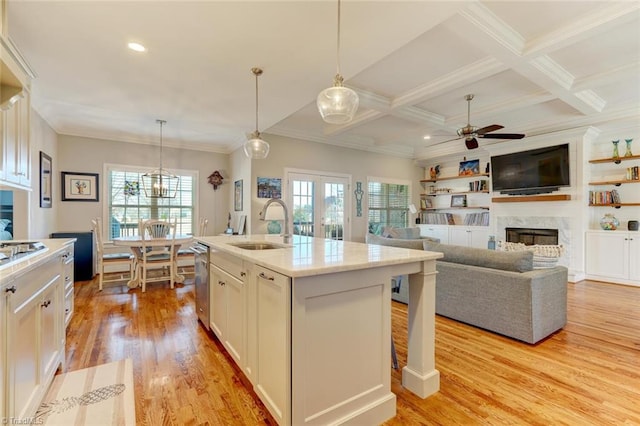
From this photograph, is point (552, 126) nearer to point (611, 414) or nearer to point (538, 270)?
point (538, 270)

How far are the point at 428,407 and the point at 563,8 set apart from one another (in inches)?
126

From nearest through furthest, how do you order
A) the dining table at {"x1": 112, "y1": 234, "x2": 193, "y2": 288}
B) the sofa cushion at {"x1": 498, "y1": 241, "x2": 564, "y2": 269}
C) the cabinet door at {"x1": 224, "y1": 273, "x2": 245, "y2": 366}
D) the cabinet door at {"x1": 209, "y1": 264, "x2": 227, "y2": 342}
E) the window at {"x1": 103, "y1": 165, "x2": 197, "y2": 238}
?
the cabinet door at {"x1": 224, "y1": 273, "x2": 245, "y2": 366} → the cabinet door at {"x1": 209, "y1": 264, "x2": 227, "y2": 342} → the sofa cushion at {"x1": 498, "y1": 241, "x2": 564, "y2": 269} → the dining table at {"x1": 112, "y1": 234, "x2": 193, "y2": 288} → the window at {"x1": 103, "y1": 165, "x2": 197, "y2": 238}

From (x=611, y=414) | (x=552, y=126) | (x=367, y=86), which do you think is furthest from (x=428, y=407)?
(x=552, y=126)

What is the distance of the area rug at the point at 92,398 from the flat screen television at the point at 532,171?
659 cm

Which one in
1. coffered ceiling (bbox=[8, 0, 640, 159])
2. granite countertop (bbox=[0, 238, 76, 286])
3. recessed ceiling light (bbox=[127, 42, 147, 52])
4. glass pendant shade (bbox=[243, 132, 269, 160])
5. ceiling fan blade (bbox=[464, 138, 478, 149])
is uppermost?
coffered ceiling (bbox=[8, 0, 640, 159])

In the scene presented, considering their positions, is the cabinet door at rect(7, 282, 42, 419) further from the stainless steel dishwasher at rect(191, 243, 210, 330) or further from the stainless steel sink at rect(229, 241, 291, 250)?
the stainless steel sink at rect(229, 241, 291, 250)

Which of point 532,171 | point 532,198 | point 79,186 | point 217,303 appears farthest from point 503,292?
point 79,186

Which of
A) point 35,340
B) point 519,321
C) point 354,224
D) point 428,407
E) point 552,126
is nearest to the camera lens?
point 35,340

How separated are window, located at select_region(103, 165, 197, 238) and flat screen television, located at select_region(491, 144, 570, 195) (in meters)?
6.33

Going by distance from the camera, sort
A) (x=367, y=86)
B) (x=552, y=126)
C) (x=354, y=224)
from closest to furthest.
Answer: (x=367, y=86) < (x=552, y=126) < (x=354, y=224)

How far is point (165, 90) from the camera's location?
3.48m

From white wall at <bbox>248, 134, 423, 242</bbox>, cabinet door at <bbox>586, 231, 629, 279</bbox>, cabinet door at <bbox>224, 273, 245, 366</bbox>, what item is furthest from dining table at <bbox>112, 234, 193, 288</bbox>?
cabinet door at <bbox>586, 231, 629, 279</bbox>

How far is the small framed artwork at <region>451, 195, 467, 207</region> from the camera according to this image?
7320 mm

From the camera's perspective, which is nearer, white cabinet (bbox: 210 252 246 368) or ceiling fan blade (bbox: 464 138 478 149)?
white cabinet (bbox: 210 252 246 368)
